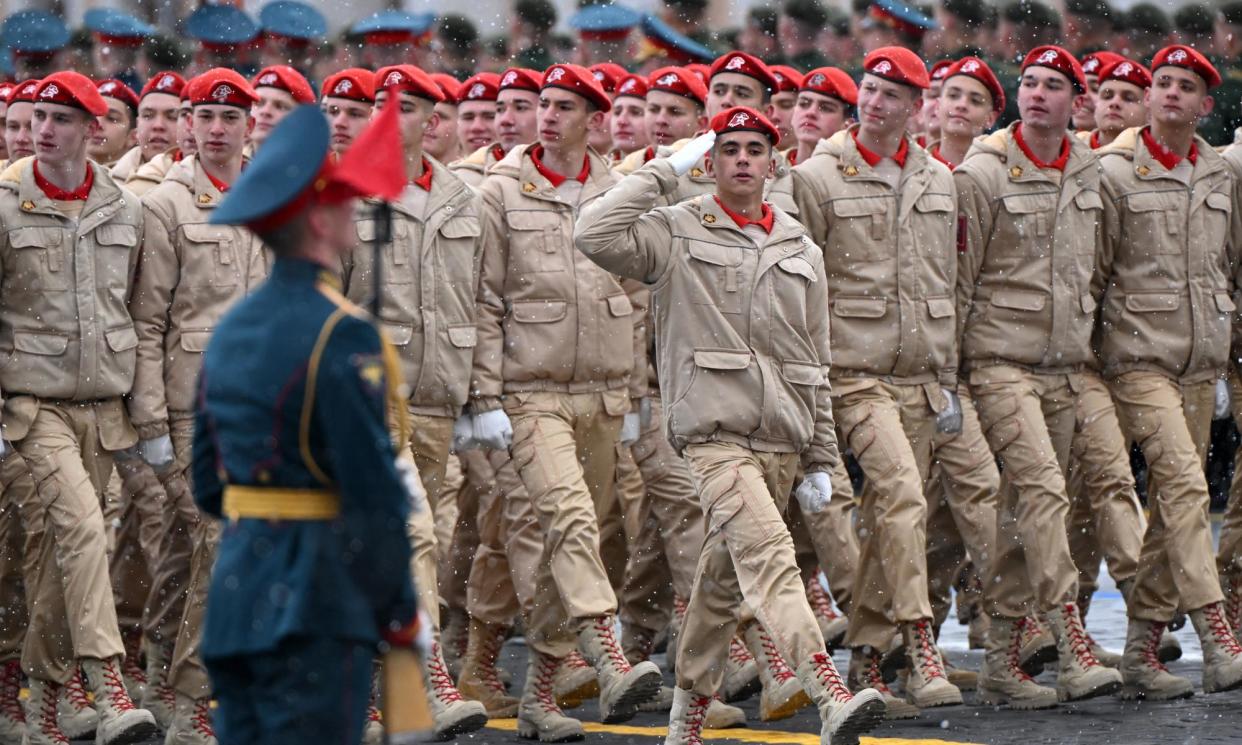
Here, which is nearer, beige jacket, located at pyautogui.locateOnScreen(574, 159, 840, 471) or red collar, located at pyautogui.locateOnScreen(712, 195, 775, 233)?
beige jacket, located at pyautogui.locateOnScreen(574, 159, 840, 471)

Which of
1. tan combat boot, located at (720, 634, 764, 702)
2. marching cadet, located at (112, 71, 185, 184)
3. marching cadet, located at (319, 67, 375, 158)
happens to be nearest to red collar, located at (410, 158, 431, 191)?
marching cadet, located at (319, 67, 375, 158)

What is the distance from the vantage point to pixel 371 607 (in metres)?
5.71

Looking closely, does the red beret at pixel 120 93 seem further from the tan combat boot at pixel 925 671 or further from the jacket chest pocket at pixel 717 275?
the tan combat boot at pixel 925 671

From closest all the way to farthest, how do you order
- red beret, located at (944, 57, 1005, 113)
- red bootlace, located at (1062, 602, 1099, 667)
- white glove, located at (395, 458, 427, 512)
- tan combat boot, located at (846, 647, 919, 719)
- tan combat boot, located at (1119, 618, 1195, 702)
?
white glove, located at (395, 458, 427, 512)
tan combat boot, located at (846, 647, 919, 719)
red bootlace, located at (1062, 602, 1099, 667)
tan combat boot, located at (1119, 618, 1195, 702)
red beret, located at (944, 57, 1005, 113)

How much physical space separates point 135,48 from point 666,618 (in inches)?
294

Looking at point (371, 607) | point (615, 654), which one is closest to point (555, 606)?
point (615, 654)

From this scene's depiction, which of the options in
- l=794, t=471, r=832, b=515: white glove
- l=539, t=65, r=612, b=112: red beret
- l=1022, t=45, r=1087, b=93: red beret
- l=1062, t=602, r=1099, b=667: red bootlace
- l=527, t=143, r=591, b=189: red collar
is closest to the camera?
l=794, t=471, r=832, b=515: white glove

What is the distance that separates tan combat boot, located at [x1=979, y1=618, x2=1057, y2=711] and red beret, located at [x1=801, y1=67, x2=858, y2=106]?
2784mm

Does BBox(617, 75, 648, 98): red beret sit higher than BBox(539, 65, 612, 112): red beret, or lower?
lower

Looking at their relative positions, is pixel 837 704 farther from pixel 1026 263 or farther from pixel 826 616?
pixel 826 616

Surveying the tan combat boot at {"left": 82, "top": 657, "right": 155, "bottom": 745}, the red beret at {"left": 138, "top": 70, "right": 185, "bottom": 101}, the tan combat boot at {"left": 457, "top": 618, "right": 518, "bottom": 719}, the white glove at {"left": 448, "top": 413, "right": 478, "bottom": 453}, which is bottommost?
the tan combat boot at {"left": 457, "top": 618, "right": 518, "bottom": 719}

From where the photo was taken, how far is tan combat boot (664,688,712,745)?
8789 millimetres

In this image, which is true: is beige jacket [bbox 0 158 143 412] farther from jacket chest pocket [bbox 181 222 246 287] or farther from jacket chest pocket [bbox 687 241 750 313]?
jacket chest pocket [bbox 687 241 750 313]

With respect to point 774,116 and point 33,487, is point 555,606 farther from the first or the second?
point 774,116
